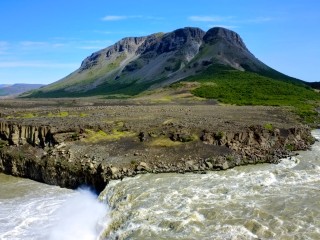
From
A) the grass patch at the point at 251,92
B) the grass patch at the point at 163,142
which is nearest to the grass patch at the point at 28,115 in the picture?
the grass patch at the point at 163,142

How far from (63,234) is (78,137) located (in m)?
23.4

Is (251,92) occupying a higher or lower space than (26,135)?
higher

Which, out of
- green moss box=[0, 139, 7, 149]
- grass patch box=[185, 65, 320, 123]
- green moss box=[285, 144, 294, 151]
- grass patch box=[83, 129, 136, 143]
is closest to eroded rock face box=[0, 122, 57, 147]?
green moss box=[0, 139, 7, 149]

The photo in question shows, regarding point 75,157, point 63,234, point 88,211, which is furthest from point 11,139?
point 63,234

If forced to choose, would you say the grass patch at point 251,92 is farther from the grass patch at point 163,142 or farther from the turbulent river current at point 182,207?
the turbulent river current at point 182,207

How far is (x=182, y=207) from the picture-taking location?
3191 cm

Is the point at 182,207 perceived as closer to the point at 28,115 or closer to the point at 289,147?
the point at 289,147

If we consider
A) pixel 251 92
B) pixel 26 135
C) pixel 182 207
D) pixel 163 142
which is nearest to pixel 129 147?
pixel 163 142

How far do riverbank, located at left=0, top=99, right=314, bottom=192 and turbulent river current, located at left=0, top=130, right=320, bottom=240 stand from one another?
1922mm

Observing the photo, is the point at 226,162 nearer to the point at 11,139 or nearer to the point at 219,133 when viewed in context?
the point at 219,133

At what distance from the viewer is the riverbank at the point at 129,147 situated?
44.3 metres

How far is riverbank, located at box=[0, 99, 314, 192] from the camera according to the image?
145 feet

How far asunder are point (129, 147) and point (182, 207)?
18994mm

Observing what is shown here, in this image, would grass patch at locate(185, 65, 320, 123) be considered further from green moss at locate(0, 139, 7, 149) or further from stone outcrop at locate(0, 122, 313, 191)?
green moss at locate(0, 139, 7, 149)
